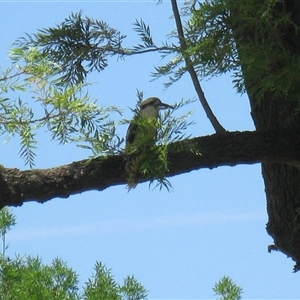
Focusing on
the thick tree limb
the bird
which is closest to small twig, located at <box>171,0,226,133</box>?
the thick tree limb

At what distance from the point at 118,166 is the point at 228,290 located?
36.2 inches

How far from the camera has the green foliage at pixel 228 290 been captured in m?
2.41

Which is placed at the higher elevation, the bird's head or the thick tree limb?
the bird's head

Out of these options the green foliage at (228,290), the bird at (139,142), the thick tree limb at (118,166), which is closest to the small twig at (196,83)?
the thick tree limb at (118,166)

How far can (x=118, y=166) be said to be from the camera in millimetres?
1659

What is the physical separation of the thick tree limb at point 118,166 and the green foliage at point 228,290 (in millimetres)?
756

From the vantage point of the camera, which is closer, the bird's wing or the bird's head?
the bird's wing

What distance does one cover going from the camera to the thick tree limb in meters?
1.67

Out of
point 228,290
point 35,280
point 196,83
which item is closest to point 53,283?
point 35,280

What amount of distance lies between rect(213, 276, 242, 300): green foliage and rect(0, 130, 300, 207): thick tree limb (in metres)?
0.76

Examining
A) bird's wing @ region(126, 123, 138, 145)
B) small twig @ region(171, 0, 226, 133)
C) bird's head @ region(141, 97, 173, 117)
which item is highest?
bird's head @ region(141, 97, 173, 117)

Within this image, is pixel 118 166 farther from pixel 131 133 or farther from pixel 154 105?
pixel 154 105

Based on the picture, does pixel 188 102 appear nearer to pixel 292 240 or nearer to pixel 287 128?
pixel 287 128

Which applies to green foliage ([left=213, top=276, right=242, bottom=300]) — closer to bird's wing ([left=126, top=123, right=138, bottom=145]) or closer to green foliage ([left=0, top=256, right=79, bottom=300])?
green foliage ([left=0, top=256, right=79, bottom=300])
